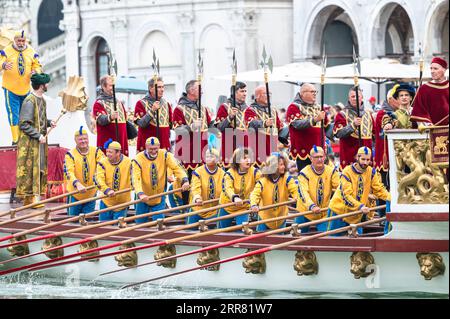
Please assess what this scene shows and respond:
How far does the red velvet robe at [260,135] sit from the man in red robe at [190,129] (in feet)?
Result: 2.03

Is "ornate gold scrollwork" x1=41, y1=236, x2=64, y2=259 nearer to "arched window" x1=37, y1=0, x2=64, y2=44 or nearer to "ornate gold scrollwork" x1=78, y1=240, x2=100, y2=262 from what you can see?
"ornate gold scrollwork" x1=78, y1=240, x2=100, y2=262

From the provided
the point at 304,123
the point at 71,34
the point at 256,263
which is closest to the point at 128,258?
the point at 256,263

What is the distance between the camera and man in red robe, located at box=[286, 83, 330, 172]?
1800 centimetres

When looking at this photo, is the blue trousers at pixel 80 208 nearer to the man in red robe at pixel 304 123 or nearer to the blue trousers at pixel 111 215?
the blue trousers at pixel 111 215

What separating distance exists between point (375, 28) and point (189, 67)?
201 inches

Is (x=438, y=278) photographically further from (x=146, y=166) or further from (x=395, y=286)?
(x=146, y=166)

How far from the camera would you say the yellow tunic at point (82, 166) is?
17.8m

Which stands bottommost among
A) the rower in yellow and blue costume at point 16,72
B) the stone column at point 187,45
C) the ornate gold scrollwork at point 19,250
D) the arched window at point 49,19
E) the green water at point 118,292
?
the green water at point 118,292

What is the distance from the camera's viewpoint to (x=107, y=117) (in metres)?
18.7

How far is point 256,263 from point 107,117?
393 cm

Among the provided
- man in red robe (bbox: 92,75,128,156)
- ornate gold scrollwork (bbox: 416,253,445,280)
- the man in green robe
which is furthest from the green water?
man in red robe (bbox: 92,75,128,156)

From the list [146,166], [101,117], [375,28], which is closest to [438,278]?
[146,166]

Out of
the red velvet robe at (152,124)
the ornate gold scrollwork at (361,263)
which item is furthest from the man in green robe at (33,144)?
the ornate gold scrollwork at (361,263)

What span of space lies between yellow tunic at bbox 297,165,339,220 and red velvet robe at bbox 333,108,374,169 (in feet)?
5.15
